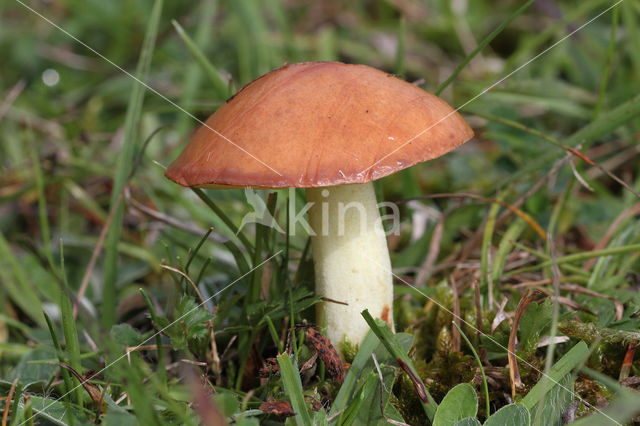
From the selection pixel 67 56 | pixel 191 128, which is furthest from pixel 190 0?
pixel 191 128

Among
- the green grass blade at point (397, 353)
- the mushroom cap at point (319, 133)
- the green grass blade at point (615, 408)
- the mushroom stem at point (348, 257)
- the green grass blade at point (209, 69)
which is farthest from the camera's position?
the green grass blade at point (209, 69)

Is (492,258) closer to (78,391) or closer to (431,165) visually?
(431,165)

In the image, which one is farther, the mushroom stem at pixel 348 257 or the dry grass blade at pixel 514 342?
the mushroom stem at pixel 348 257

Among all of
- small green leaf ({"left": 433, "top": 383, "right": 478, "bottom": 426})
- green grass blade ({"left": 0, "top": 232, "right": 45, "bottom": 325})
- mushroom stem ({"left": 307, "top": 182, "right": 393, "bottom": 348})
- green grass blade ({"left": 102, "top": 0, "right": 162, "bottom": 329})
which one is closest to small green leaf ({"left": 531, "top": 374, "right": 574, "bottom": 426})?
small green leaf ({"left": 433, "top": 383, "right": 478, "bottom": 426})

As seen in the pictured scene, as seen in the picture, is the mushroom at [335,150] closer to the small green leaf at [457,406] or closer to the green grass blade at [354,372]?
the green grass blade at [354,372]

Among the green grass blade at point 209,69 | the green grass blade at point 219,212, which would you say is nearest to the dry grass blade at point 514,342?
the green grass blade at point 219,212

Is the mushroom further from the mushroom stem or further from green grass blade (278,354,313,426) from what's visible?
green grass blade (278,354,313,426)

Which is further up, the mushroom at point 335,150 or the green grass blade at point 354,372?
the mushroom at point 335,150
